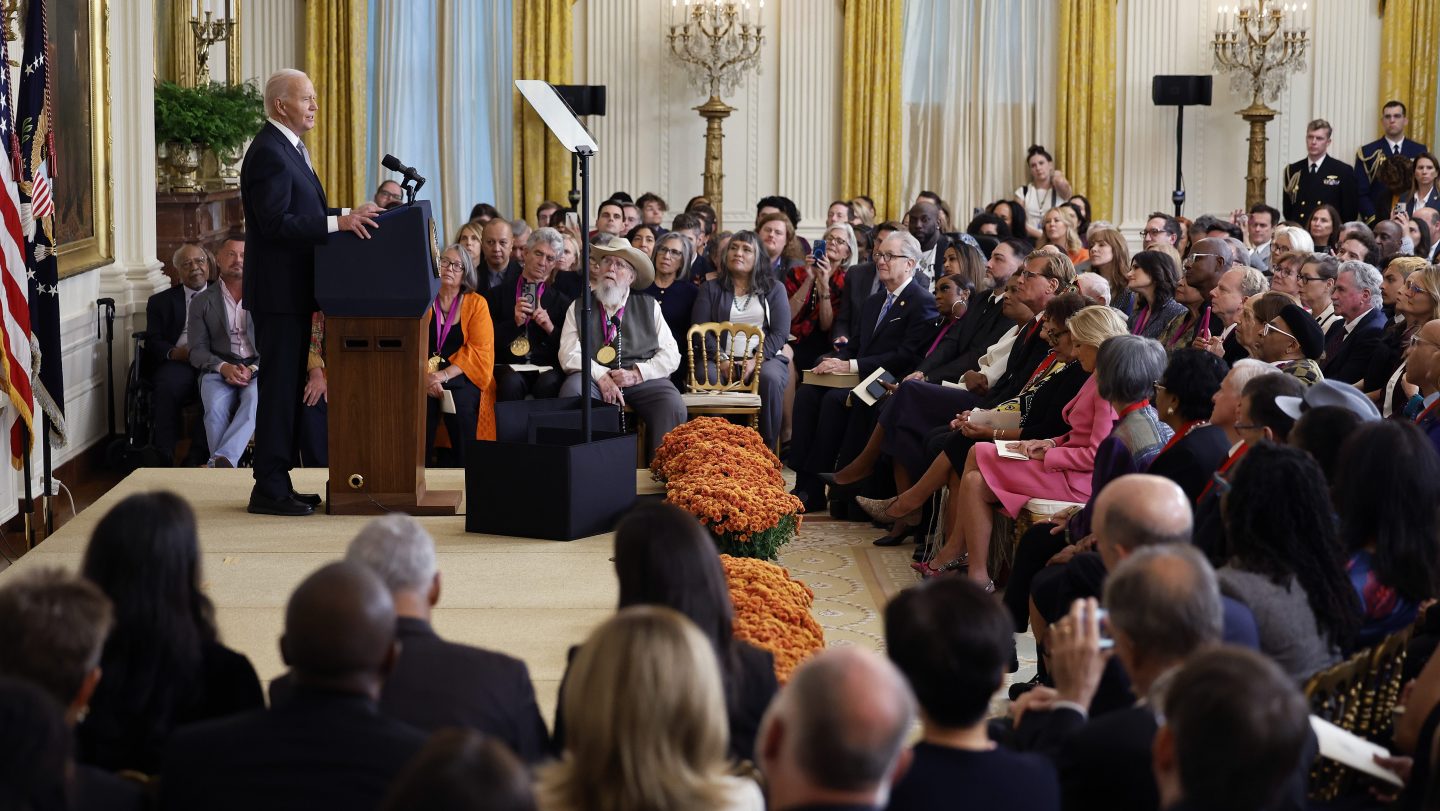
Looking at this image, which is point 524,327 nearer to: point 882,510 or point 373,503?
point 882,510

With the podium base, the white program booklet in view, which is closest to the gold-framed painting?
the podium base

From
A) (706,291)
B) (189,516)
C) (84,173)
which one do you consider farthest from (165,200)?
(189,516)

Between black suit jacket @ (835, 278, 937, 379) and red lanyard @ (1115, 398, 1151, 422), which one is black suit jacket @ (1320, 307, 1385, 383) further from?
black suit jacket @ (835, 278, 937, 379)

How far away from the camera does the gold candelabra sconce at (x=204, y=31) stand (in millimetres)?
11180

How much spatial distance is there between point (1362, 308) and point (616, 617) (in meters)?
5.51

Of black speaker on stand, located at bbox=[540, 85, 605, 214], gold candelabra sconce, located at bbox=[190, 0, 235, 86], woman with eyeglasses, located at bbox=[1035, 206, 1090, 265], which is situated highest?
gold candelabra sconce, located at bbox=[190, 0, 235, 86]

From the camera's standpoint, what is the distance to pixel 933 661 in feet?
8.53

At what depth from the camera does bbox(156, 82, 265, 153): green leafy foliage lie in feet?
33.2

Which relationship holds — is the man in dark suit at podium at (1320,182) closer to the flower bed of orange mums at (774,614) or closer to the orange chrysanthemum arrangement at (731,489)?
the orange chrysanthemum arrangement at (731,489)

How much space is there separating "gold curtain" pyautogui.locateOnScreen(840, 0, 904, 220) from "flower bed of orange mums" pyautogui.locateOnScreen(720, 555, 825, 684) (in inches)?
390

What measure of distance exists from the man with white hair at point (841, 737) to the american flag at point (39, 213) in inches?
192

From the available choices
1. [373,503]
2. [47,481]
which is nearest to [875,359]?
[373,503]

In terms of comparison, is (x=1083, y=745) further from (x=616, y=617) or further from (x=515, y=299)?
(x=515, y=299)

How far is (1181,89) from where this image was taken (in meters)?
13.6
